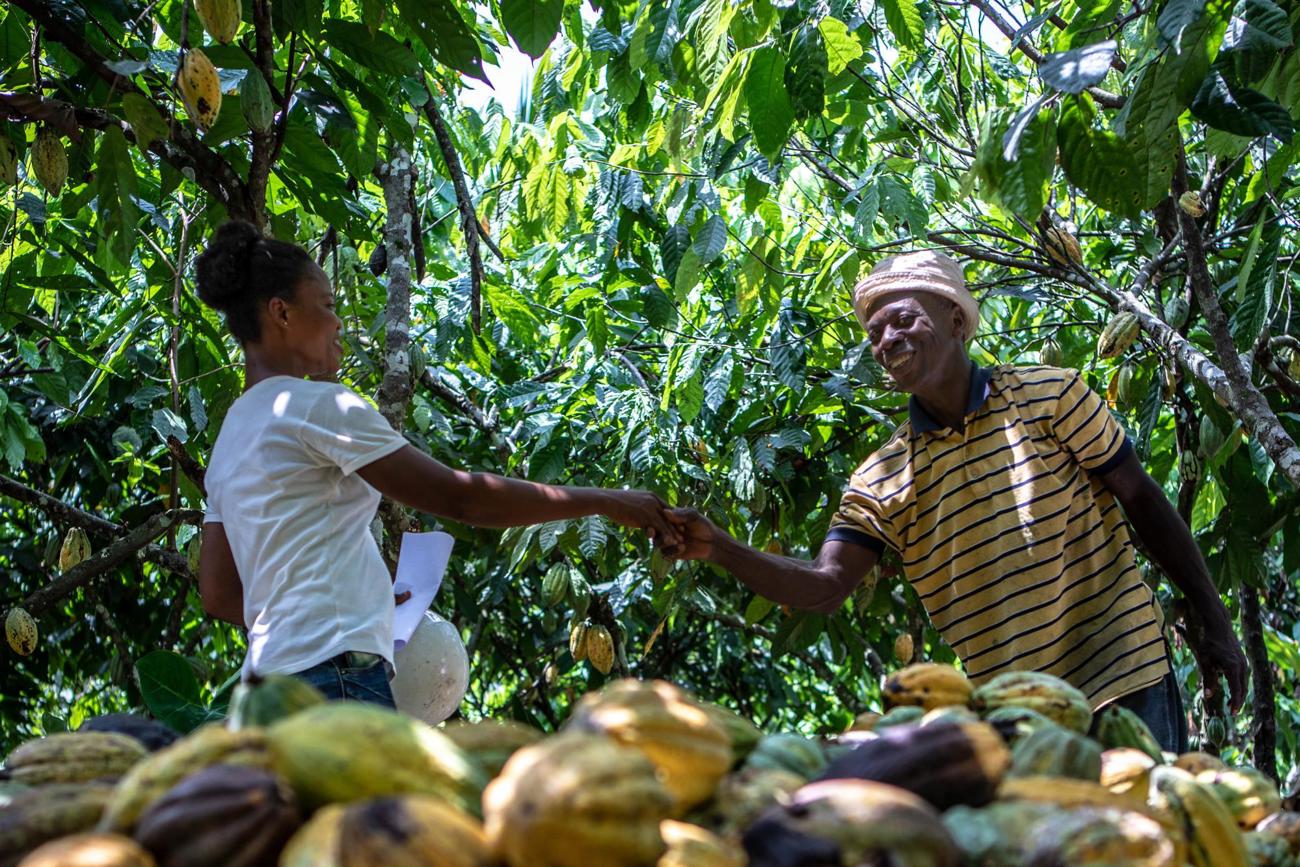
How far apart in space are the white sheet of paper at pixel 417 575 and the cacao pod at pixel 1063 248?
1.89 metres

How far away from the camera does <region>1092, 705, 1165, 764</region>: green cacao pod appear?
1.32m

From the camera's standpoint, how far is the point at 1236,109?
1.90 meters

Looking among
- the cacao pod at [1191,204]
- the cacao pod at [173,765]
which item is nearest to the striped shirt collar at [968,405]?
the cacao pod at [1191,204]

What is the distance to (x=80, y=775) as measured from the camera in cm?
107

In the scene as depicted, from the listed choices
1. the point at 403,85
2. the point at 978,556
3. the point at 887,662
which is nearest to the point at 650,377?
the point at 403,85

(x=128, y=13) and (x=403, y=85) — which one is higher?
(x=403, y=85)

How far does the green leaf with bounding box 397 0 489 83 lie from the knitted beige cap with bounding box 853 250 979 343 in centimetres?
93

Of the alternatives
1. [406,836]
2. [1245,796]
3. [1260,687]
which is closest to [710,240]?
[1260,687]

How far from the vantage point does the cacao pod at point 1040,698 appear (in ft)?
4.12

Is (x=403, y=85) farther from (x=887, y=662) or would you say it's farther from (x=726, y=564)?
(x=887, y=662)

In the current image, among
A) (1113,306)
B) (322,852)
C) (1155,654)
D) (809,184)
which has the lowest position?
(322,852)

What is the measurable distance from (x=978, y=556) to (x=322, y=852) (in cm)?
185

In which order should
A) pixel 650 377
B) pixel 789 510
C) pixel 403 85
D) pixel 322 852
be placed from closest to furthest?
pixel 322 852 → pixel 403 85 → pixel 789 510 → pixel 650 377

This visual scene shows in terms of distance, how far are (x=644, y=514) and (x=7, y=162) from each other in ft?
5.65
